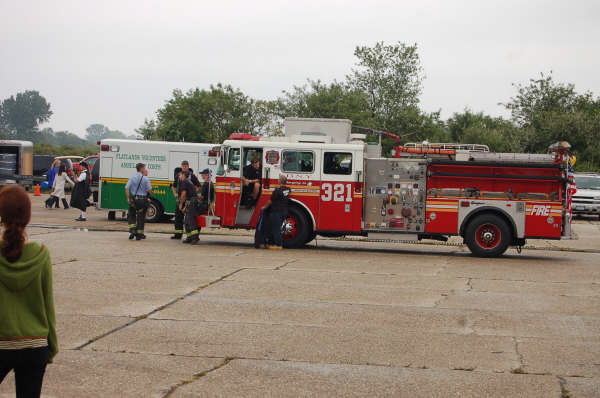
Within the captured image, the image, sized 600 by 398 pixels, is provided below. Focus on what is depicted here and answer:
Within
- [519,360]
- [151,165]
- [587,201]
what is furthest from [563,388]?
[587,201]

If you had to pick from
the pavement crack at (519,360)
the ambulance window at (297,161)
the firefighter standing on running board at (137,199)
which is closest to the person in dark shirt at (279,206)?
the ambulance window at (297,161)

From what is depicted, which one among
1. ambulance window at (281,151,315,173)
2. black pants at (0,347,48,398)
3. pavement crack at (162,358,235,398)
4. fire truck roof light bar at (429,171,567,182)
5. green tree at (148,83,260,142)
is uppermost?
green tree at (148,83,260,142)

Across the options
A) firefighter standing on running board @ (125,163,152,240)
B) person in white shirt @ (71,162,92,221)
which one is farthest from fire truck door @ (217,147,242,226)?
person in white shirt @ (71,162,92,221)

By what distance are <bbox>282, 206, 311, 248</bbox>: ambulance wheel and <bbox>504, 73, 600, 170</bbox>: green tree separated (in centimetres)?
3348

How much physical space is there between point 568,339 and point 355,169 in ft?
31.5

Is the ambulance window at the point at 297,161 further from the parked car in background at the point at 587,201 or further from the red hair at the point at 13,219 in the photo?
the parked car in background at the point at 587,201

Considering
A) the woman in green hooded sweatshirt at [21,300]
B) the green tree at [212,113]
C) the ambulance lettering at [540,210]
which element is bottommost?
the woman in green hooded sweatshirt at [21,300]

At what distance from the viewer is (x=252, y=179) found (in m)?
18.4

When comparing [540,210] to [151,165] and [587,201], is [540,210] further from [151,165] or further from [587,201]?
[587,201]

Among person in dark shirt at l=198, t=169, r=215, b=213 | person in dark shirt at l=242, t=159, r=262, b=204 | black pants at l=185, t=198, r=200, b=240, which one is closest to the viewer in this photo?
person in dark shirt at l=242, t=159, r=262, b=204

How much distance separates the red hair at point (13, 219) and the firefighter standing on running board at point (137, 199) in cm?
1451

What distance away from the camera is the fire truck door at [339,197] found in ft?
59.0

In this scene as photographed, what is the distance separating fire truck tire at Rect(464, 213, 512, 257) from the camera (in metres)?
17.4

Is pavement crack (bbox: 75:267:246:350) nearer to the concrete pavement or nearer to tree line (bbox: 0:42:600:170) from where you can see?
the concrete pavement
